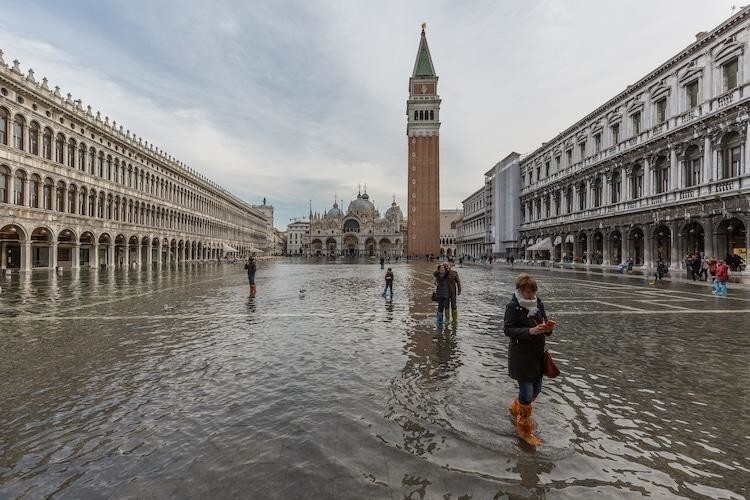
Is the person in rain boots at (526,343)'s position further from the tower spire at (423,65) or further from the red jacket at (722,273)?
the tower spire at (423,65)

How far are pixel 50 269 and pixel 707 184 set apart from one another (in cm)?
4884

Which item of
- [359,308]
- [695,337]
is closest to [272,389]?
[359,308]

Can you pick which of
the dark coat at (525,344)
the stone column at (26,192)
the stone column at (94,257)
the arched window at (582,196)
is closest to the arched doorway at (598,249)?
the arched window at (582,196)

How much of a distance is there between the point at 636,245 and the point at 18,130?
50.9 meters

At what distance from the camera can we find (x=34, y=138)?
31.0 m

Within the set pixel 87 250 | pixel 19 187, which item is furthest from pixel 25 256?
pixel 87 250

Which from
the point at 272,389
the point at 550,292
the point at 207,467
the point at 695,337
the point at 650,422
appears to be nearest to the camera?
the point at 207,467

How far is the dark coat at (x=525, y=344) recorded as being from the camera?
399cm

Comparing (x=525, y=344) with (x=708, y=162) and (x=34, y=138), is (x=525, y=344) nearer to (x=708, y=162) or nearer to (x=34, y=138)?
(x=708, y=162)

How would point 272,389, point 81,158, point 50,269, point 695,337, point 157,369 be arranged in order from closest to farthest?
point 272,389 < point 157,369 < point 695,337 < point 50,269 < point 81,158

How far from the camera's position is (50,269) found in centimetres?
3164

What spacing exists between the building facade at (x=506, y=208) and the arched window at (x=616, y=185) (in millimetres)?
21819

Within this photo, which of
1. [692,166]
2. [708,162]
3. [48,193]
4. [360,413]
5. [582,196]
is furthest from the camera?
[582,196]

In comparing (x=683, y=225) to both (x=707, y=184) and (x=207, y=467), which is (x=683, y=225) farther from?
(x=207, y=467)
